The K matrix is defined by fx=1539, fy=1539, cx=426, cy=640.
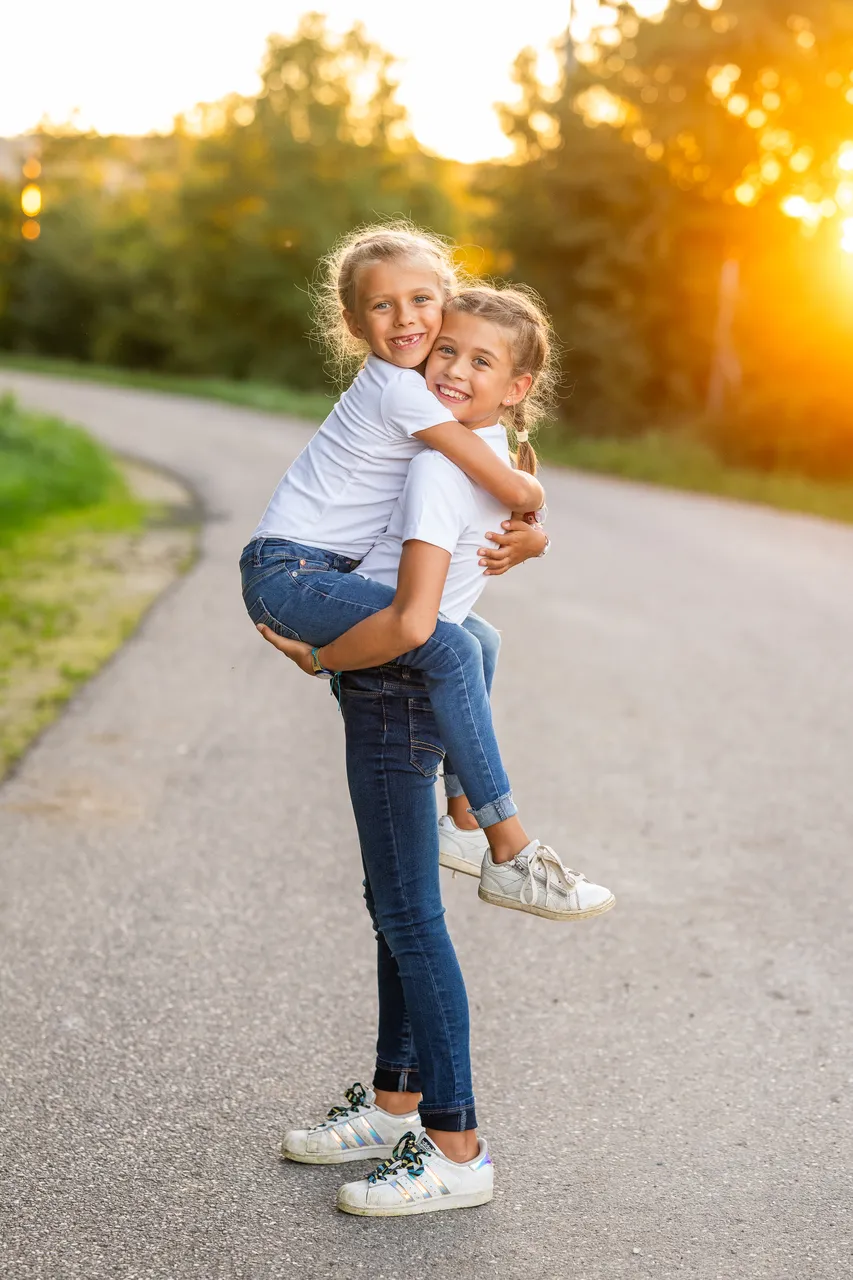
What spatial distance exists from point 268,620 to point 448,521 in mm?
431

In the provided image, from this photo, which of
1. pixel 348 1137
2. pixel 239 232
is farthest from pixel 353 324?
pixel 239 232

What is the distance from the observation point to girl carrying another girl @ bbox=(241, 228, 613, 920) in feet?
9.43

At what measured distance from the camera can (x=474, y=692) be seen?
2.94 metres


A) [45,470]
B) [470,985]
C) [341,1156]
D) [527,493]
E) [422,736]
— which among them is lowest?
[45,470]

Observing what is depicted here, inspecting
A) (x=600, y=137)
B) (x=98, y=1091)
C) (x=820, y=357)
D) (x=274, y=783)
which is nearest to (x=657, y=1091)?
(x=98, y=1091)

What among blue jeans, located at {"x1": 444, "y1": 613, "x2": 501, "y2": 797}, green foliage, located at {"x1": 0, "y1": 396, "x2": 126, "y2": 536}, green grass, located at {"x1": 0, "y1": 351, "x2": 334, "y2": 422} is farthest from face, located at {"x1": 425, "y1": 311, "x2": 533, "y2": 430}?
green grass, located at {"x1": 0, "y1": 351, "x2": 334, "y2": 422}

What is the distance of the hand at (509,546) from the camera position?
302 cm

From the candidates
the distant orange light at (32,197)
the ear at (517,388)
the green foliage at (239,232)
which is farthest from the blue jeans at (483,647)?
the green foliage at (239,232)

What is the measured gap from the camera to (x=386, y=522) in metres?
3.01

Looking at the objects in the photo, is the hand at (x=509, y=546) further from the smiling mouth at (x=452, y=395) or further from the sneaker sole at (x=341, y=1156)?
the sneaker sole at (x=341, y=1156)

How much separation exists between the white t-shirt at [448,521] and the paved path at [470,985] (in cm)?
129

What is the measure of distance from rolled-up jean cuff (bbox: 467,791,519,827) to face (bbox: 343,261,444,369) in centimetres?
86

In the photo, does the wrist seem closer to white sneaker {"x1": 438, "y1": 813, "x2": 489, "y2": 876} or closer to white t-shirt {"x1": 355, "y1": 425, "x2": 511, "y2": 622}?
white t-shirt {"x1": 355, "y1": 425, "x2": 511, "y2": 622}

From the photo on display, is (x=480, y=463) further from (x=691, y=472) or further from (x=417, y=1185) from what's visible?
(x=691, y=472)
